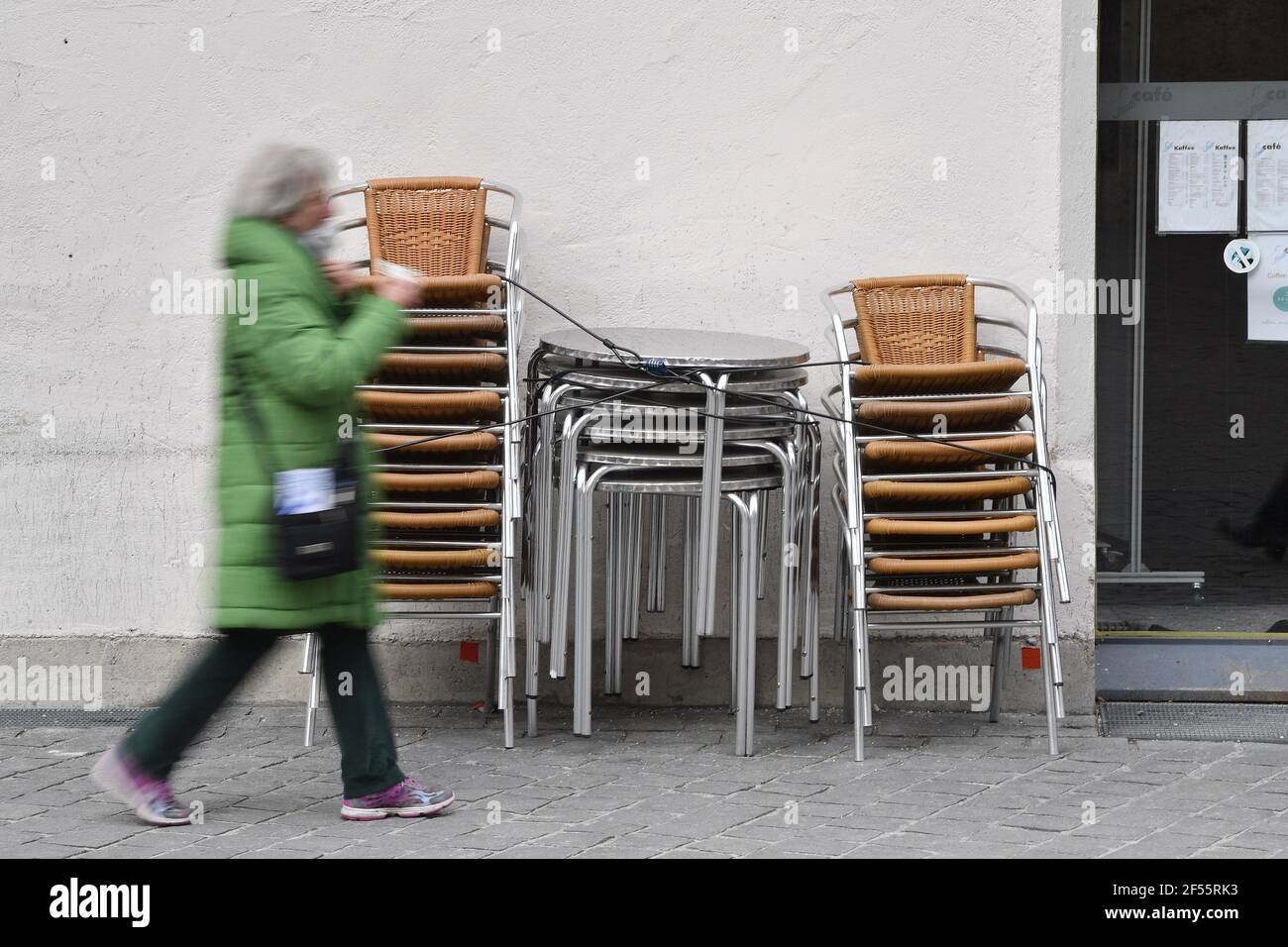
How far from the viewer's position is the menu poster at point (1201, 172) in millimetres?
6703

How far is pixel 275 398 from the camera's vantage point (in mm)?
4625

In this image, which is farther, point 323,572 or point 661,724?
point 661,724

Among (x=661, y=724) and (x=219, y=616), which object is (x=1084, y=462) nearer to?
(x=661, y=724)

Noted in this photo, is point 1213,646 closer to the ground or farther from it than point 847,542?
closer to the ground

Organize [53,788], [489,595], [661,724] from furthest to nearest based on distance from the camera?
[661,724] < [489,595] < [53,788]

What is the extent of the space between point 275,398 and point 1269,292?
4.19m

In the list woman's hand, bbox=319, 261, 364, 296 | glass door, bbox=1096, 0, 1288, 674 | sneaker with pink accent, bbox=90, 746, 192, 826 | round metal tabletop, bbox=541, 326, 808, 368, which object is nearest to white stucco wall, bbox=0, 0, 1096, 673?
round metal tabletop, bbox=541, 326, 808, 368

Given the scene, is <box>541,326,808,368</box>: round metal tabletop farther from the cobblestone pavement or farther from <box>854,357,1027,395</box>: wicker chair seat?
the cobblestone pavement

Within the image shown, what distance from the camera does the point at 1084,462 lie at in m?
6.34

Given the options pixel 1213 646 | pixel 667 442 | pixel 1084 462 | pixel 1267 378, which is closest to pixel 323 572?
pixel 667 442

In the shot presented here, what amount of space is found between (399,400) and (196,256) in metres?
1.28

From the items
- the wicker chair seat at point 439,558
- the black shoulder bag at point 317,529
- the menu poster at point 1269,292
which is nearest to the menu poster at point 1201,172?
the menu poster at point 1269,292

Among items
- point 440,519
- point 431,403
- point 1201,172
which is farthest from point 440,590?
point 1201,172

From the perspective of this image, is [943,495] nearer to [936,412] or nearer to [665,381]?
[936,412]
